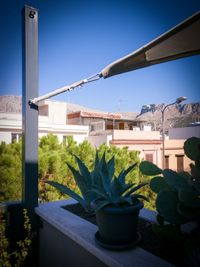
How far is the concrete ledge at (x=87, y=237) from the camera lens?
44.3 inches

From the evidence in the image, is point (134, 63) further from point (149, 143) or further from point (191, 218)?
point (149, 143)

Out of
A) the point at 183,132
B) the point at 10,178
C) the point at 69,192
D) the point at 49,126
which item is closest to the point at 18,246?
the point at 69,192

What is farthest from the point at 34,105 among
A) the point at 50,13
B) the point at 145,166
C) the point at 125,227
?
the point at 50,13

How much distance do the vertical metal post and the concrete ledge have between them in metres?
0.16

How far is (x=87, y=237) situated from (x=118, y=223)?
0.27 metres

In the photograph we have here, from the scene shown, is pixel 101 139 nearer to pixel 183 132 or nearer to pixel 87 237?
pixel 183 132

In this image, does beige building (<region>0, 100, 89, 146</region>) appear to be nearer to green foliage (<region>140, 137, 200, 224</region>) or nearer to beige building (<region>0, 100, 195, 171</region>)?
beige building (<region>0, 100, 195, 171</region>)

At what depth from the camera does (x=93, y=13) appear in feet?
12.8

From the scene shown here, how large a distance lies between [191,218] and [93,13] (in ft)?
12.1

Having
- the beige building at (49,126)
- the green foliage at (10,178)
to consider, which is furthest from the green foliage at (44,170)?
the beige building at (49,126)

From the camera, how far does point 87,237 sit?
1426 millimetres

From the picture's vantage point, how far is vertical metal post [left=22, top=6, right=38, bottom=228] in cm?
216

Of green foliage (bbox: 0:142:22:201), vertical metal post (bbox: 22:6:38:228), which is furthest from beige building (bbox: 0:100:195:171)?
vertical metal post (bbox: 22:6:38:228)

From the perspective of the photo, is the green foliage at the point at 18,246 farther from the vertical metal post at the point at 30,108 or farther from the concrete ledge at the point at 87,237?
the concrete ledge at the point at 87,237
